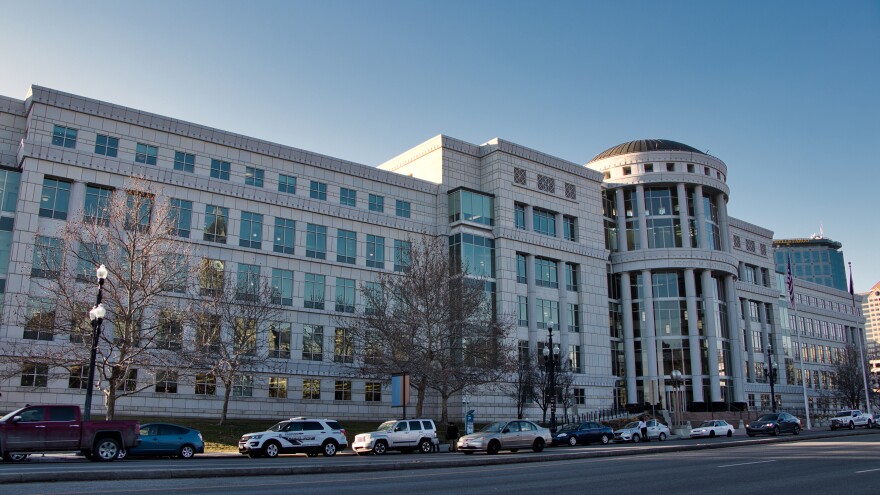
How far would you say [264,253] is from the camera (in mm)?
51500

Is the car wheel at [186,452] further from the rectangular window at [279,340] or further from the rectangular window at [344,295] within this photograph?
the rectangular window at [344,295]

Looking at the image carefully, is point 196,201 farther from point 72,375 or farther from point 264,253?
point 72,375

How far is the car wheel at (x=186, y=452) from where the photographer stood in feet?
93.7

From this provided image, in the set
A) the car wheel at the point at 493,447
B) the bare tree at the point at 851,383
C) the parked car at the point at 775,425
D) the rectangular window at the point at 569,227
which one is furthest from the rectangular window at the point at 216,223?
the bare tree at the point at 851,383

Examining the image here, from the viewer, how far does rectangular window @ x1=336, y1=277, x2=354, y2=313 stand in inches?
2158

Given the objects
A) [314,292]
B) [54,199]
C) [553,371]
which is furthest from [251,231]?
[553,371]

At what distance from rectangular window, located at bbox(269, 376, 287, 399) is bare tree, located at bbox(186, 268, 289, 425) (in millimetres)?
1225

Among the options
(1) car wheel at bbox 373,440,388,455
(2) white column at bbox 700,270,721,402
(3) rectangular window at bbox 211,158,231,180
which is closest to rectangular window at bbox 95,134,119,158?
(3) rectangular window at bbox 211,158,231,180

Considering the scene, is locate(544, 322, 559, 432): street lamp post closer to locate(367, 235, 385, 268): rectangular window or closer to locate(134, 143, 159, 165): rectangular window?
locate(367, 235, 385, 268): rectangular window

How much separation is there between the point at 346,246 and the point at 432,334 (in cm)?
1342

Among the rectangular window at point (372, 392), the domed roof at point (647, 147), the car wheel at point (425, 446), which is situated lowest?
the car wheel at point (425, 446)

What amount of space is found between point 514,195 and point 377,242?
1354 centimetres

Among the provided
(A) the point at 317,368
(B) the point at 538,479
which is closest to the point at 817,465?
(B) the point at 538,479

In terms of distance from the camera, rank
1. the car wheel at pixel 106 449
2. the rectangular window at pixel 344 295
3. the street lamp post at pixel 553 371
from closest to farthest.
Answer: the car wheel at pixel 106 449, the street lamp post at pixel 553 371, the rectangular window at pixel 344 295
